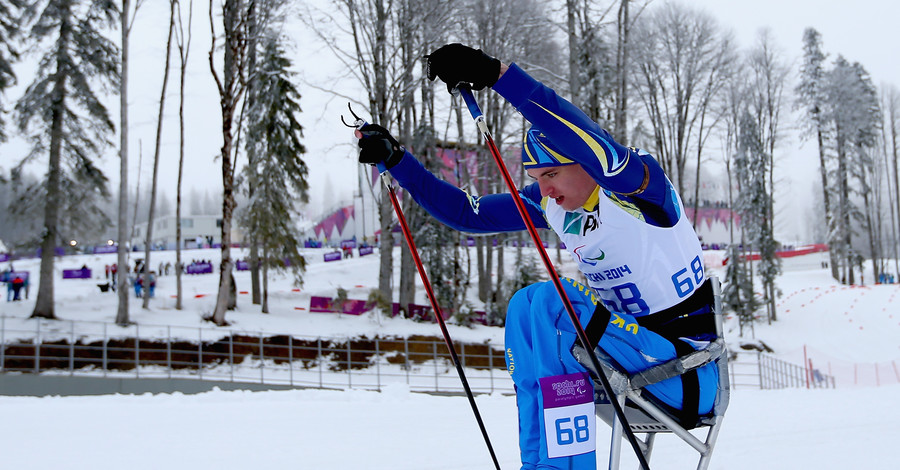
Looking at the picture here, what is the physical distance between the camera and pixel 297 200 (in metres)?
23.0

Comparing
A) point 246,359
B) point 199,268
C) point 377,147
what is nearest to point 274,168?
point 246,359

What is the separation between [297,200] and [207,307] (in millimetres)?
5391

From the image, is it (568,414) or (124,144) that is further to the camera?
(124,144)

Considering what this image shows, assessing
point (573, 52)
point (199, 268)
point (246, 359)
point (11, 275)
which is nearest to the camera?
point (573, 52)

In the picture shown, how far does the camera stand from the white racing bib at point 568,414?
1712 mm

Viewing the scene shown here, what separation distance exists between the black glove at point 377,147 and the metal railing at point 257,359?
10.2 meters

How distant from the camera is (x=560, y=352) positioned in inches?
71.7

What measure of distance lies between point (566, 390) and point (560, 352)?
0.12 meters

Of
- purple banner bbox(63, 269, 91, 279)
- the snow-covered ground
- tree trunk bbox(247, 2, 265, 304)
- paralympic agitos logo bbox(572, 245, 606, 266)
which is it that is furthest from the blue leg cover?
purple banner bbox(63, 269, 91, 279)

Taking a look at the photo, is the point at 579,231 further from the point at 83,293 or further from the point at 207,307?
the point at 83,293

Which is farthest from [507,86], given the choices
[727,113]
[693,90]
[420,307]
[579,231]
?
[727,113]

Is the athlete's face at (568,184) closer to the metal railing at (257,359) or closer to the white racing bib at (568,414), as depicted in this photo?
the white racing bib at (568,414)

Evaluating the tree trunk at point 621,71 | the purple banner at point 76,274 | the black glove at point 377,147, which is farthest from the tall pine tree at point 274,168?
the black glove at point 377,147

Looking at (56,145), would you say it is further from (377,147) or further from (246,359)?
(377,147)
